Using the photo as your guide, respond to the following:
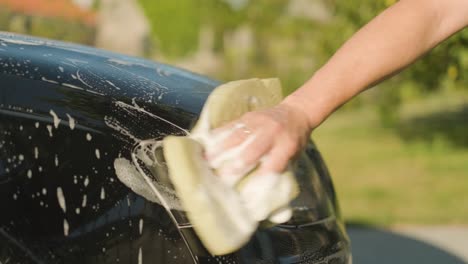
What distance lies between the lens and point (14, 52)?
2447 mm

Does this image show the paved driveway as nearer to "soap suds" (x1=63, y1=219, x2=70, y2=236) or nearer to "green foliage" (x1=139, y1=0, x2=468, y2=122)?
"green foliage" (x1=139, y1=0, x2=468, y2=122)

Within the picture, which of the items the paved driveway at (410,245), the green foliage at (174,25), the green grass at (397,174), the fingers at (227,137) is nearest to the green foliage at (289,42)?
the green foliage at (174,25)

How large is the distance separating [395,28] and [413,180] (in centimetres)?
672

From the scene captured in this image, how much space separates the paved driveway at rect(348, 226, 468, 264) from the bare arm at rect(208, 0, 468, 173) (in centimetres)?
366

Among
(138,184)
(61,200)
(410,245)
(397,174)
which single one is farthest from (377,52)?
(397,174)

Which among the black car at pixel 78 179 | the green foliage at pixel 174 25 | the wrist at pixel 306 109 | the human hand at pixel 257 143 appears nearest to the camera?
the human hand at pixel 257 143

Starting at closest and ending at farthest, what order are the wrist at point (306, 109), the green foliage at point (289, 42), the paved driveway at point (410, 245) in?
the wrist at point (306, 109) → the paved driveway at point (410, 245) → the green foliage at point (289, 42)

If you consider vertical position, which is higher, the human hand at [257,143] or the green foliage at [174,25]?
the human hand at [257,143]

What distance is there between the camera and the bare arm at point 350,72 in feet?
4.80

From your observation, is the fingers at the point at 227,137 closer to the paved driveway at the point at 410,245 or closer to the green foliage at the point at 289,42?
the green foliage at the point at 289,42

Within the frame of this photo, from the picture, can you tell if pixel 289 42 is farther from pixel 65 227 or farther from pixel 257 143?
pixel 257 143

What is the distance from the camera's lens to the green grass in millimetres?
6707

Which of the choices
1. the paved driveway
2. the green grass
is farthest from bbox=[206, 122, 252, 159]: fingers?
the green grass

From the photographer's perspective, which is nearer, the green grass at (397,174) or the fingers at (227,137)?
the fingers at (227,137)
